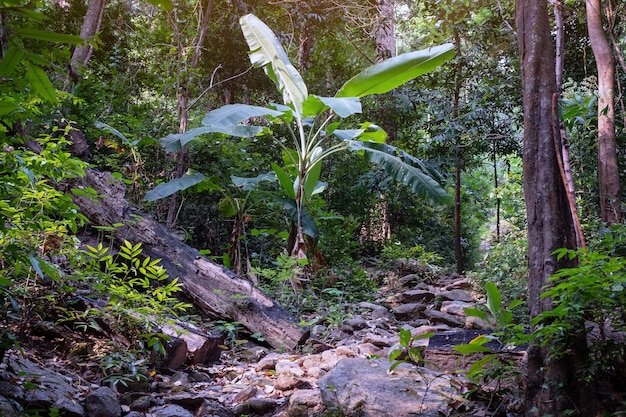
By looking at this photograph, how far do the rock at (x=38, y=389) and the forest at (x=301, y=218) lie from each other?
20 mm

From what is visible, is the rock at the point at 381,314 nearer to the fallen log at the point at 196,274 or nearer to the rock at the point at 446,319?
the rock at the point at 446,319

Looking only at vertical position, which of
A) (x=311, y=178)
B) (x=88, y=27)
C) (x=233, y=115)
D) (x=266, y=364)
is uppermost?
(x=88, y=27)

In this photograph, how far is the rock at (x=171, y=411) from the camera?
9.20ft

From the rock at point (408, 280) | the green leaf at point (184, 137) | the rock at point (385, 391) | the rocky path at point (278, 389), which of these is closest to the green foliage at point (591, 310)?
the rocky path at point (278, 389)

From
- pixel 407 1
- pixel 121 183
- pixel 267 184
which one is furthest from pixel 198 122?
pixel 407 1

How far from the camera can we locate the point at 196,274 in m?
5.10

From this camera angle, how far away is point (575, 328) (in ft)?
7.82

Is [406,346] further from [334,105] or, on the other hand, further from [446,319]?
[334,105]

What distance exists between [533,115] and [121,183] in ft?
14.0

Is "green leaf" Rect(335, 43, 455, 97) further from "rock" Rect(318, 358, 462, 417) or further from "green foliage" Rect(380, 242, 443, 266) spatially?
"rock" Rect(318, 358, 462, 417)

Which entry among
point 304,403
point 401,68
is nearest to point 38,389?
point 304,403

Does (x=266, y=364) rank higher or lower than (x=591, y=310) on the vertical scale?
lower

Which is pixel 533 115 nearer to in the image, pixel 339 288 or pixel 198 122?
pixel 339 288

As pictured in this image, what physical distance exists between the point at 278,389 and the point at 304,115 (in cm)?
385
